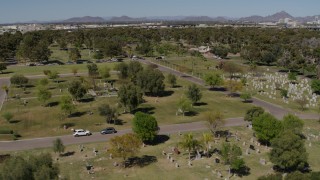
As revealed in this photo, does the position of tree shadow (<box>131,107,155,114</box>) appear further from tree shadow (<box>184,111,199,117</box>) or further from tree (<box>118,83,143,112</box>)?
tree shadow (<box>184,111,199,117</box>)

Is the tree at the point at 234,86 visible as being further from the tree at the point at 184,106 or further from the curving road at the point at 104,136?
the tree at the point at 184,106

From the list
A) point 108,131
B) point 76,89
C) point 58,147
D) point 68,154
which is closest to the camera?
point 58,147

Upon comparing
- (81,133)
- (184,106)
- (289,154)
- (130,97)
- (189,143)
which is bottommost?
(81,133)

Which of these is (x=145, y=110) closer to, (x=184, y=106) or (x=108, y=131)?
(x=184, y=106)

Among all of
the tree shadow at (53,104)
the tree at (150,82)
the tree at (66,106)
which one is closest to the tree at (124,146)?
the tree at (66,106)

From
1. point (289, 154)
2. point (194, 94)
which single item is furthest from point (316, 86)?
point (289, 154)
